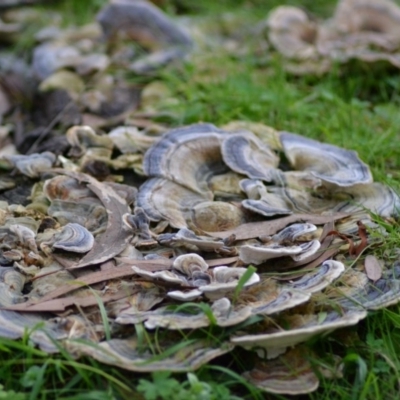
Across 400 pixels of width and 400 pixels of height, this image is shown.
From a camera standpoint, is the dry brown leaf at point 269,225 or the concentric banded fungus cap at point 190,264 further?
the dry brown leaf at point 269,225

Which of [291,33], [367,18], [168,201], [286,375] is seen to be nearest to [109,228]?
[168,201]

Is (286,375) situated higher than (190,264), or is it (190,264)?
(190,264)

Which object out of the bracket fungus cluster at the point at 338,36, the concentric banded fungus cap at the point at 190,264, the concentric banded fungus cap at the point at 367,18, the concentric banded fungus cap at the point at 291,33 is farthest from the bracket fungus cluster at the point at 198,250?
the concentric banded fungus cap at the point at 367,18

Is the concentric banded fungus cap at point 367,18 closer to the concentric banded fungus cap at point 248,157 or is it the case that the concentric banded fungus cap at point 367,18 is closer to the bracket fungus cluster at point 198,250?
the bracket fungus cluster at point 198,250

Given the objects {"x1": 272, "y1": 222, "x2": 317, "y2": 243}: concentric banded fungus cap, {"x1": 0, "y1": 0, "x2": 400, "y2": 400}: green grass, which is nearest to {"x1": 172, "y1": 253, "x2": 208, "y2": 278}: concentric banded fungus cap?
{"x1": 0, "y1": 0, "x2": 400, "y2": 400}: green grass

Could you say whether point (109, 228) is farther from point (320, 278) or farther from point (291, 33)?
point (291, 33)
